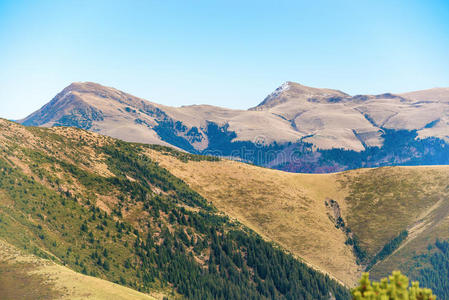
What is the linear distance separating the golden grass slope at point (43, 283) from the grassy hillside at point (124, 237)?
53.2 ft

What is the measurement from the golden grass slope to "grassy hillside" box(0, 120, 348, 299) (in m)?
16.2

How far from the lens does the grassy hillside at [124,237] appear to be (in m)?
126

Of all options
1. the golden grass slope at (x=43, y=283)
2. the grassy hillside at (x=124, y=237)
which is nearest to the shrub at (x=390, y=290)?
the golden grass slope at (x=43, y=283)

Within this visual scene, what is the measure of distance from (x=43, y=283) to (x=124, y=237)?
64.8 m

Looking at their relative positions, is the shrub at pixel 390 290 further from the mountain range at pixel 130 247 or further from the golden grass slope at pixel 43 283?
the mountain range at pixel 130 247

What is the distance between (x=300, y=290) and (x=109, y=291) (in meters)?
108

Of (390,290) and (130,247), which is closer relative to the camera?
(390,290)

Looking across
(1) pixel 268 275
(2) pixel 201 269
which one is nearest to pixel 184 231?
(2) pixel 201 269

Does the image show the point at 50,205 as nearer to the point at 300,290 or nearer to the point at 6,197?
the point at 6,197

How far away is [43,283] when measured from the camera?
274 ft

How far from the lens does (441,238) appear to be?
184m

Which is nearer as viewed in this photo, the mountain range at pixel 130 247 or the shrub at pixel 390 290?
the shrub at pixel 390 290

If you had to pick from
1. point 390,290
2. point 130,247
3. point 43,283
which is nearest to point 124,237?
point 130,247

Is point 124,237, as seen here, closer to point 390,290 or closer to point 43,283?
point 43,283
